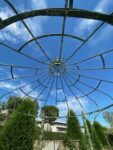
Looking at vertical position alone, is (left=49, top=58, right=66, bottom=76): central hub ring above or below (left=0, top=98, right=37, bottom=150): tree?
below

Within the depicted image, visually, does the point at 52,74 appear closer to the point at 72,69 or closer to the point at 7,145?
the point at 72,69

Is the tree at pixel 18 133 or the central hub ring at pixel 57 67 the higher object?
the tree at pixel 18 133

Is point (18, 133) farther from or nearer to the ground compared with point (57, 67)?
farther from the ground

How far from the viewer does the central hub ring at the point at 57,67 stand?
11.7 ft

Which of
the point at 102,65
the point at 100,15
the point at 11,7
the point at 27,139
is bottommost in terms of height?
the point at 100,15

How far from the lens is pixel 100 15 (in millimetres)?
1737

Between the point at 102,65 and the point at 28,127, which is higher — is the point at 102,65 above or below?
below

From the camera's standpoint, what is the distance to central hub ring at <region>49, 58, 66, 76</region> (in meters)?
3.55

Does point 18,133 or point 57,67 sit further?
point 18,133

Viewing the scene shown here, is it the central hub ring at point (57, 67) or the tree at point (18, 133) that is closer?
the central hub ring at point (57, 67)

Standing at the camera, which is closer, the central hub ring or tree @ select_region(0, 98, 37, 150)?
the central hub ring

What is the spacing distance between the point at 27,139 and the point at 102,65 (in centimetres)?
1004

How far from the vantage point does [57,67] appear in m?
3.79

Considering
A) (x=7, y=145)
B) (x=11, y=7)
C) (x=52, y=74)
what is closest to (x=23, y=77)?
(x=52, y=74)
